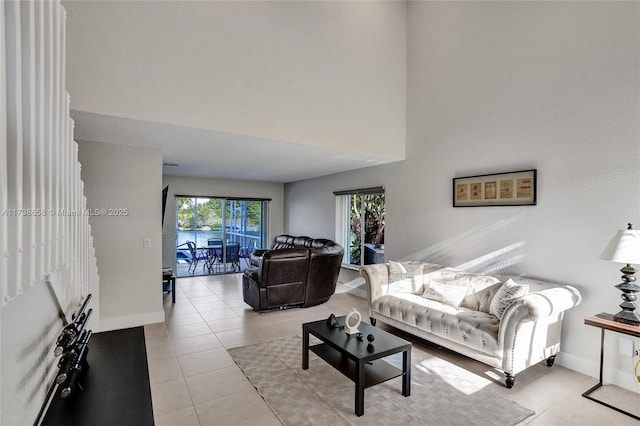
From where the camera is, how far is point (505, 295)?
10.6ft

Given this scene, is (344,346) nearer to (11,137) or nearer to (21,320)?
(21,320)

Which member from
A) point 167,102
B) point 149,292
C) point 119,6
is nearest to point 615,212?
point 167,102

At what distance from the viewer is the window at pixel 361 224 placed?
6.10 metres

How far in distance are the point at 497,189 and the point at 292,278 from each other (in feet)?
10.1

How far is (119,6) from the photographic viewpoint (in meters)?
3.13

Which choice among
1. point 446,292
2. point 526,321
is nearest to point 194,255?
point 446,292

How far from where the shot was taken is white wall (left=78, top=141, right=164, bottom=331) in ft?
13.5

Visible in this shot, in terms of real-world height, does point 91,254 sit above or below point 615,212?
below

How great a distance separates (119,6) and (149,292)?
3355 mm

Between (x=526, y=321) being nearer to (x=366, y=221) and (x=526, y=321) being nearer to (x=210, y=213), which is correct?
(x=366, y=221)

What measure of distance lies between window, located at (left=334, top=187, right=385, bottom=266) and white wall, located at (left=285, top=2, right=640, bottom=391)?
2.42 feet

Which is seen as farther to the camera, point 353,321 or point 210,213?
point 210,213

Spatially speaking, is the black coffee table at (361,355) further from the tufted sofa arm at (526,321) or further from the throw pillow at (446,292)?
the throw pillow at (446,292)

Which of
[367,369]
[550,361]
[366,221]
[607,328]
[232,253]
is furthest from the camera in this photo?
[232,253]
